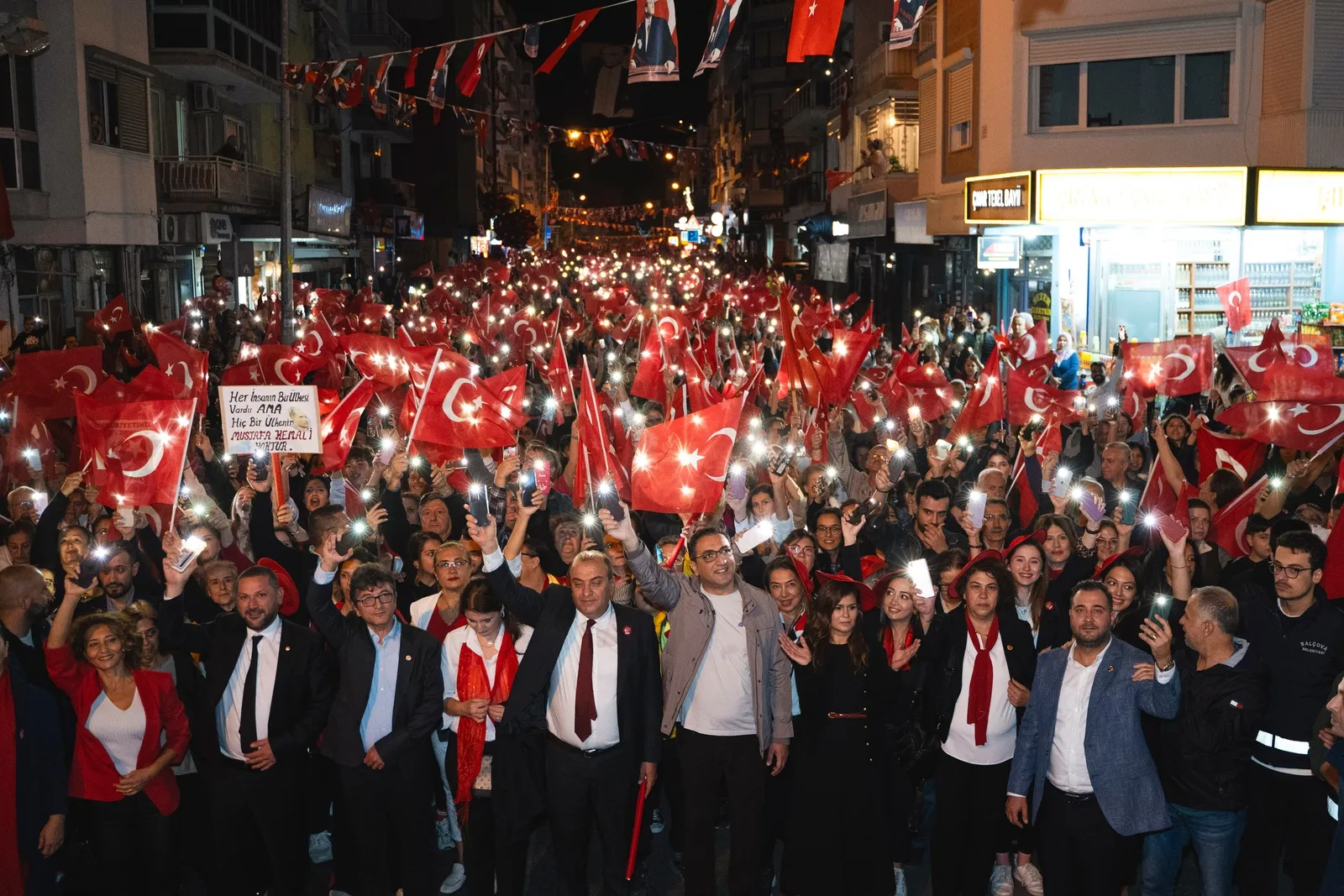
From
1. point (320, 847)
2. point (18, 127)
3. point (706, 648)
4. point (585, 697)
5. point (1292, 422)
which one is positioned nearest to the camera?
point (585, 697)

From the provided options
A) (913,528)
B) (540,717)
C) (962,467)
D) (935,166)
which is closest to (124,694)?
(540,717)

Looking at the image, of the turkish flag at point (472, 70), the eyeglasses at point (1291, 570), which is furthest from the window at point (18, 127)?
the eyeglasses at point (1291, 570)

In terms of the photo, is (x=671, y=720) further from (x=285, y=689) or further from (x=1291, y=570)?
(x=1291, y=570)

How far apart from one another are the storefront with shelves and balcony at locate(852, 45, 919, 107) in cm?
891

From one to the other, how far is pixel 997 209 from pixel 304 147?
25.8 metres

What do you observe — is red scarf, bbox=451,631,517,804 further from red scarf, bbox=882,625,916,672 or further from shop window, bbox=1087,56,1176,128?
shop window, bbox=1087,56,1176,128

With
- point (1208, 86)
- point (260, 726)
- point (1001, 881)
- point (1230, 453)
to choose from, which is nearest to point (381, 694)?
point (260, 726)

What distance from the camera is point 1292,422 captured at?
32.8ft

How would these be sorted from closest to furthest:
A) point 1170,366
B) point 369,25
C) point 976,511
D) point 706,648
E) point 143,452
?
1. point 706,648
2. point 976,511
3. point 143,452
4. point 1170,366
5. point 369,25

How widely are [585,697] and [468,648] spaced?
755mm

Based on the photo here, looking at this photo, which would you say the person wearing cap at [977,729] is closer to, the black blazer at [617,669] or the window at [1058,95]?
the black blazer at [617,669]

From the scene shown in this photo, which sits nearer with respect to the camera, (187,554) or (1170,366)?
(187,554)

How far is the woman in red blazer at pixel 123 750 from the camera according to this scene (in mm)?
5930

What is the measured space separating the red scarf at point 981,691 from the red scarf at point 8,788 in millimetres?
4241
